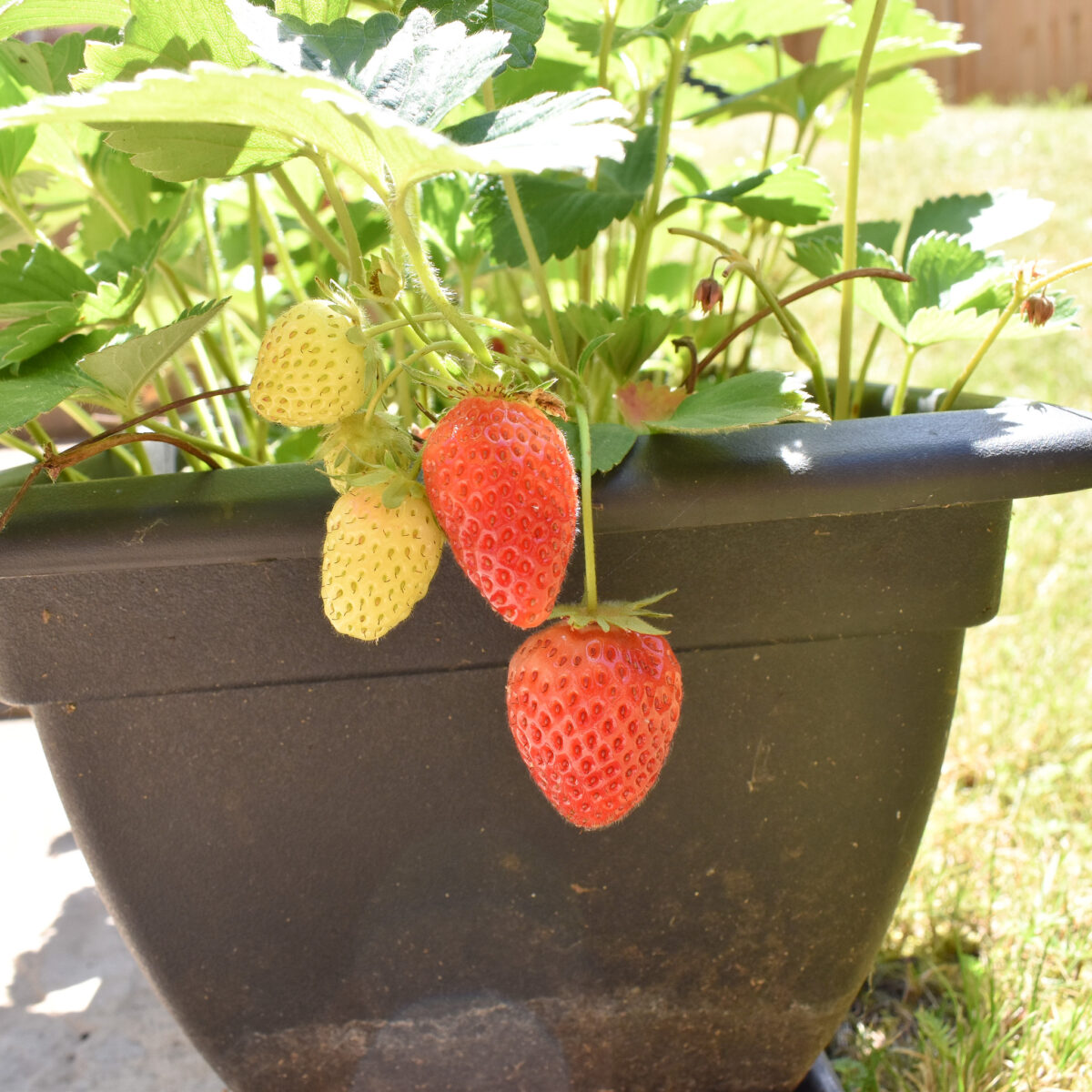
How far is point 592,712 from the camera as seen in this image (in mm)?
388

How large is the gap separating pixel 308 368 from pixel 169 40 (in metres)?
0.17

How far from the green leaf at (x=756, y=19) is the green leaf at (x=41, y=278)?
0.38 meters

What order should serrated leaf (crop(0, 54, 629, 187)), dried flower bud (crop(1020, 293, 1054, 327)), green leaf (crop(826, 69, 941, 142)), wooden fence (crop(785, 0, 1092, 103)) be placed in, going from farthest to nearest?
wooden fence (crop(785, 0, 1092, 103)) < green leaf (crop(826, 69, 941, 142)) < dried flower bud (crop(1020, 293, 1054, 327)) < serrated leaf (crop(0, 54, 629, 187))

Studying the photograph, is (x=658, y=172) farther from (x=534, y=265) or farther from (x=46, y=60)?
(x=46, y=60)

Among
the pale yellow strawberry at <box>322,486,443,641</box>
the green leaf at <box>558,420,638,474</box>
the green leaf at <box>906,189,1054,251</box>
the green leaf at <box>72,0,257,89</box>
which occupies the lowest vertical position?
the pale yellow strawberry at <box>322,486,443,641</box>

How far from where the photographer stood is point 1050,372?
1932 millimetres

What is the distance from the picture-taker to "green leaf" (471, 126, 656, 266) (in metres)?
0.58

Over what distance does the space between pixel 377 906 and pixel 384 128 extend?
0.39 m

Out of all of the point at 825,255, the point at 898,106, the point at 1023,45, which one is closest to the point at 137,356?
the point at 825,255

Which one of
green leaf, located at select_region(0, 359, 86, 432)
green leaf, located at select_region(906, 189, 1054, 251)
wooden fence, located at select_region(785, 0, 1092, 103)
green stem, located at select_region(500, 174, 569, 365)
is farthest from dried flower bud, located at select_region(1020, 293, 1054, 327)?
wooden fence, located at select_region(785, 0, 1092, 103)

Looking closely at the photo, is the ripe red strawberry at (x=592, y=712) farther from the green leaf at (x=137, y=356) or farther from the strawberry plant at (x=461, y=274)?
the green leaf at (x=137, y=356)

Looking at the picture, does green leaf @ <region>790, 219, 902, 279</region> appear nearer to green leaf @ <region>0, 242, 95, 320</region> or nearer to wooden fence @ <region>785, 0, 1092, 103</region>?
green leaf @ <region>0, 242, 95, 320</region>

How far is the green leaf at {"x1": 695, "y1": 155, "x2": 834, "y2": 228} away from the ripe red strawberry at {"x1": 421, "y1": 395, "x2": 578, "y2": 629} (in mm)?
256

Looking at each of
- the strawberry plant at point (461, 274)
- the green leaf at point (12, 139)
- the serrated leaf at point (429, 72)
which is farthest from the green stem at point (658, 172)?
Answer: the green leaf at point (12, 139)
